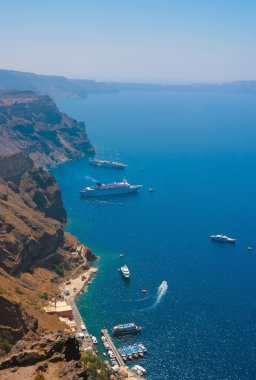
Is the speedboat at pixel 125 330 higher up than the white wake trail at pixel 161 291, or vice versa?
the white wake trail at pixel 161 291

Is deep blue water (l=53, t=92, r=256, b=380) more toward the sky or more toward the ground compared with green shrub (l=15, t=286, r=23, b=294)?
more toward the ground

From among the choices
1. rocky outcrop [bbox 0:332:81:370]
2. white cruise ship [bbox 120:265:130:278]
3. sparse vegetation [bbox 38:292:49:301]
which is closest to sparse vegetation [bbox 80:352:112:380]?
sparse vegetation [bbox 38:292:49:301]

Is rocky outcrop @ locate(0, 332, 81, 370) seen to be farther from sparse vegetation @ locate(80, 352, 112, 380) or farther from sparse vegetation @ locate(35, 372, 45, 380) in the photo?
sparse vegetation @ locate(80, 352, 112, 380)

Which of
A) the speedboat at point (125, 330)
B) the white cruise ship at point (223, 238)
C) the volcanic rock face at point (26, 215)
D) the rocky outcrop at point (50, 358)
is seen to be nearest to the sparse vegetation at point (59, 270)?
the volcanic rock face at point (26, 215)

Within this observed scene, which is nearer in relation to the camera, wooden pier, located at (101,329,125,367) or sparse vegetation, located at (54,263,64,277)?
wooden pier, located at (101,329,125,367)

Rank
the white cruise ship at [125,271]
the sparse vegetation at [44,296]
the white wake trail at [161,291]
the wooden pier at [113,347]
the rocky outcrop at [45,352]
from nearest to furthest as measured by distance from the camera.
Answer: the rocky outcrop at [45,352] → the wooden pier at [113,347] → the sparse vegetation at [44,296] → the white wake trail at [161,291] → the white cruise ship at [125,271]

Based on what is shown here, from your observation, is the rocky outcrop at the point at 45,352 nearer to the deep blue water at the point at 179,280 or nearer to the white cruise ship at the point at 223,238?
the deep blue water at the point at 179,280

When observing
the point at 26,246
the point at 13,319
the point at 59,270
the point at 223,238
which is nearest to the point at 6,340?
the point at 13,319
